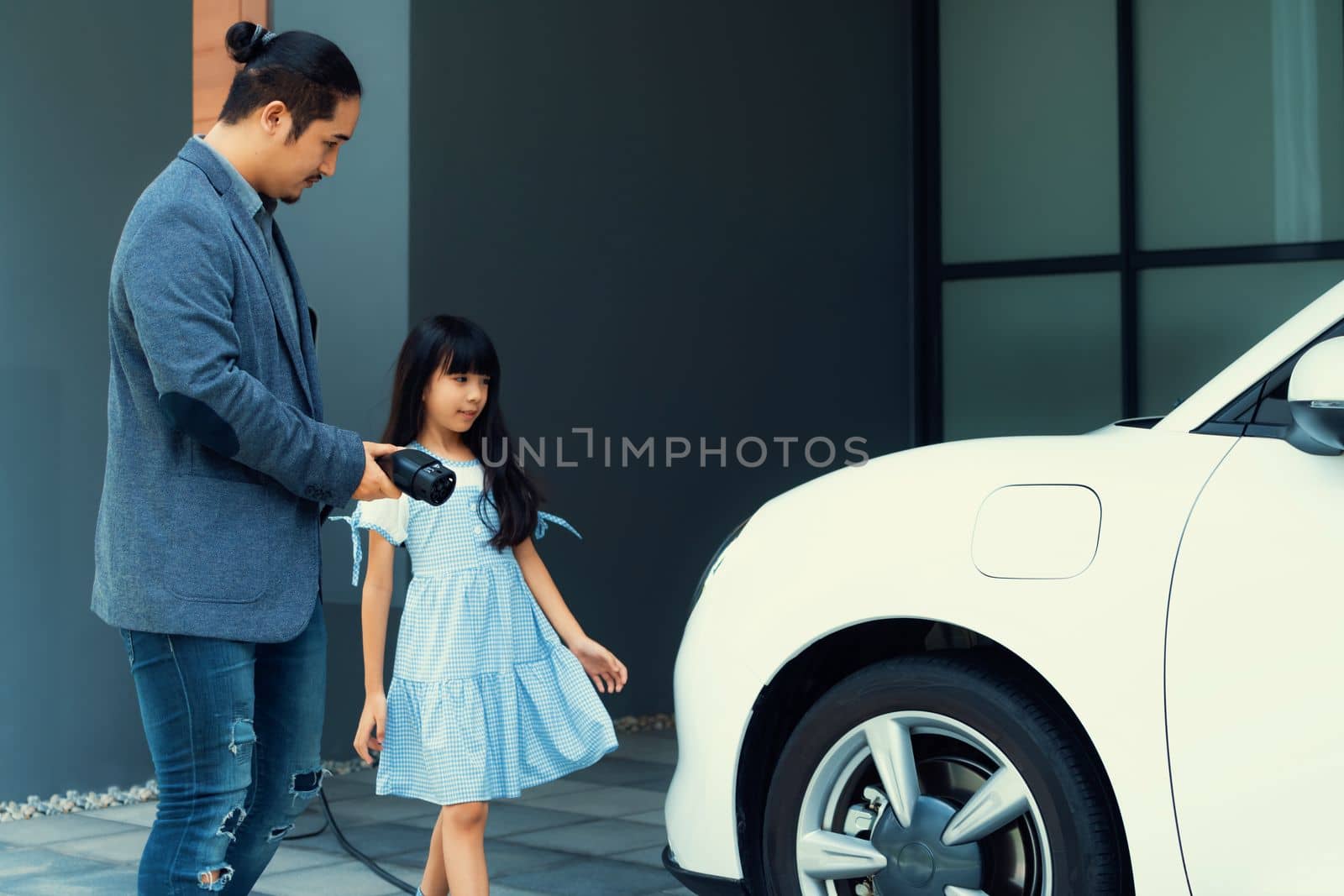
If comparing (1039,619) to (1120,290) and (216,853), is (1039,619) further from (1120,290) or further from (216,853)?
(1120,290)

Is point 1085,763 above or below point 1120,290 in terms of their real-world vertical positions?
below

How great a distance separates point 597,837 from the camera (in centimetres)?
477

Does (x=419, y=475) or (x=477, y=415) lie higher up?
(x=477, y=415)

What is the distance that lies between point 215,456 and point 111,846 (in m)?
2.63

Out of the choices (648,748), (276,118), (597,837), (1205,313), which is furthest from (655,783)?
(1205,313)

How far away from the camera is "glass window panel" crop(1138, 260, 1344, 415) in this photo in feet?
27.1

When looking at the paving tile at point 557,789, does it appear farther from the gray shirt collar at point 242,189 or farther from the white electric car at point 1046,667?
the gray shirt collar at point 242,189

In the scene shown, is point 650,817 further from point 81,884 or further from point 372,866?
point 81,884

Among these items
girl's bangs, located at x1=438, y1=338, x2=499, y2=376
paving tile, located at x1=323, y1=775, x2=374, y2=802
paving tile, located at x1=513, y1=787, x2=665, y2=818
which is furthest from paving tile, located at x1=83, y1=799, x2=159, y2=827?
girl's bangs, located at x1=438, y1=338, x2=499, y2=376

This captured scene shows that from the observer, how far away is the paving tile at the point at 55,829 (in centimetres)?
472

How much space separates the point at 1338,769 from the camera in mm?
2301

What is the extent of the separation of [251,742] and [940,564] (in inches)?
48.1

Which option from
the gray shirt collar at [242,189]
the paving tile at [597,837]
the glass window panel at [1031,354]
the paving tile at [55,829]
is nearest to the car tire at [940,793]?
the gray shirt collar at [242,189]

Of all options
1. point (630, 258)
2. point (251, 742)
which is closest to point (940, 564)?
point (251, 742)
